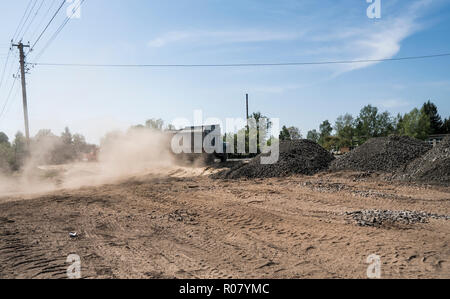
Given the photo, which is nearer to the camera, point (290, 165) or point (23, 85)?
point (290, 165)

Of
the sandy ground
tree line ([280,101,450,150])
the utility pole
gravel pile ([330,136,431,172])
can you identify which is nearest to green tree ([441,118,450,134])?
tree line ([280,101,450,150])

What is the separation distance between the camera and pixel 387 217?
6734 mm

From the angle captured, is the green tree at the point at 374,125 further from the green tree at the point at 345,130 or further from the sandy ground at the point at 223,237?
the sandy ground at the point at 223,237

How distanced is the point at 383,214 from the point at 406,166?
8.43m

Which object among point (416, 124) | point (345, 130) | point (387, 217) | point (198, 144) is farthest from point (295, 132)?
point (387, 217)

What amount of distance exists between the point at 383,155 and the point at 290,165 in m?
5.14

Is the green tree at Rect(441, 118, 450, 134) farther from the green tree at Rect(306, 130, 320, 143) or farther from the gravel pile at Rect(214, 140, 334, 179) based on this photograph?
the gravel pile at Rect(214, 140, 334, 179)

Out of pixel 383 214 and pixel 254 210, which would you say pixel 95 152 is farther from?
pixel 383 214

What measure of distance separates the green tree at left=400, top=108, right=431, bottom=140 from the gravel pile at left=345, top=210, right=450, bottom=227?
57.8 metres

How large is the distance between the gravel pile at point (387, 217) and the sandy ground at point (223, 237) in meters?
0.32

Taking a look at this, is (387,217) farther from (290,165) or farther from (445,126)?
(445,126)

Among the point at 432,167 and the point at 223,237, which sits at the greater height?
the point at 432,167

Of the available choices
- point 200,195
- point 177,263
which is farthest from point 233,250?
point 200,195
